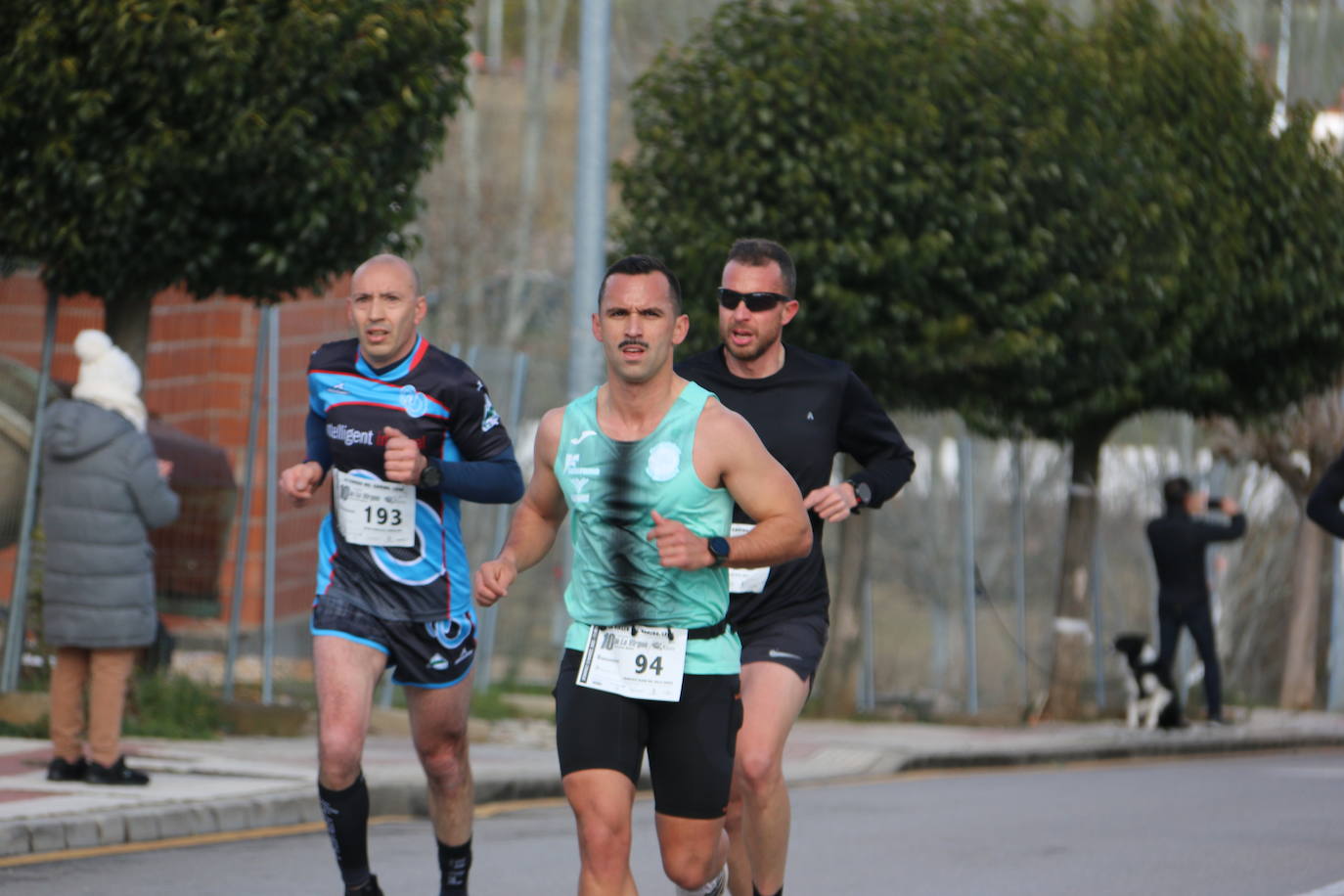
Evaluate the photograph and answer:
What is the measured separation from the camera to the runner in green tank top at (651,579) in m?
5.79

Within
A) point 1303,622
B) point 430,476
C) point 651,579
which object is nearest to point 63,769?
point 430,476

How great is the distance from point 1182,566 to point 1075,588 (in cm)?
161

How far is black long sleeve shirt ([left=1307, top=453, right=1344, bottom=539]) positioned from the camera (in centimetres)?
872

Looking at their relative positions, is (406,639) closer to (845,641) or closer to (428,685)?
(428,685)

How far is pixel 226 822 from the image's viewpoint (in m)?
9.89

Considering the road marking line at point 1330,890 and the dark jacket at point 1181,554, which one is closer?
the road marking line at point 1330,890

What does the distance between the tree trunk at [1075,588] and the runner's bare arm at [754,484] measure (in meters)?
15.3

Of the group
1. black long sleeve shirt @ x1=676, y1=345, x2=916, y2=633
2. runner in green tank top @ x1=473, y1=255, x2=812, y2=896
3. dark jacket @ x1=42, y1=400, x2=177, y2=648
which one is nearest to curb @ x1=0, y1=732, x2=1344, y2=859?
dark jacket @ x1=42, y1=400, x2=177, y2=648

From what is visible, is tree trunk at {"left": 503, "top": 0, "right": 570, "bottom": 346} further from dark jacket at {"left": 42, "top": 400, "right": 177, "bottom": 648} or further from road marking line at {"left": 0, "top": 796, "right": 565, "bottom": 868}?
dark jacket at {"left": 42, "top": 400, "right": 177, "bottom": 648}

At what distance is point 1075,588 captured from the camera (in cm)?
2102

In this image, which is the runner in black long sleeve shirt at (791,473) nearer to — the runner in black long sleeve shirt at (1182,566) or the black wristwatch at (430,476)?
the black wristwatch at (430,476)

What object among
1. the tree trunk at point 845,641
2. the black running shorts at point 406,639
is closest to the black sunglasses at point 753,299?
the black running shorts at point 406,639

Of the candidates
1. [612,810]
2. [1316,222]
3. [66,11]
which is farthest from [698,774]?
[1316,222]

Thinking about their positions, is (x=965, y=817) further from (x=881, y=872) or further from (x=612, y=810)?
(x=612, y=810)
